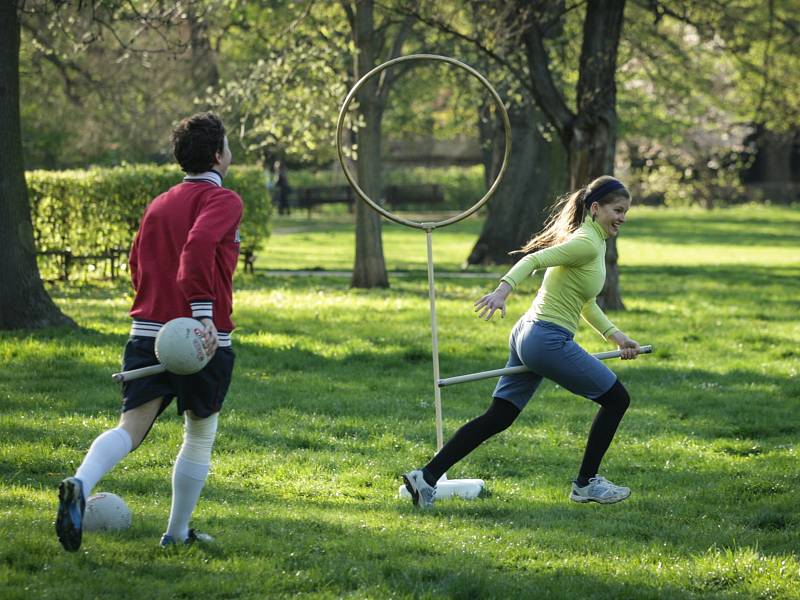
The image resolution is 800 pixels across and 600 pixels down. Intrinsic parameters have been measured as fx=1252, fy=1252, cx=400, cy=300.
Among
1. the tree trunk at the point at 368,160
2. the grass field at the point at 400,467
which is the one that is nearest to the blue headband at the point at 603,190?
the grass field at the point at 400,467

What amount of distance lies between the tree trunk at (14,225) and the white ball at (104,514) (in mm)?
6879

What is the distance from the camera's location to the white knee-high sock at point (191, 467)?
522cm

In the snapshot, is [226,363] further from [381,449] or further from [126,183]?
[126,183]

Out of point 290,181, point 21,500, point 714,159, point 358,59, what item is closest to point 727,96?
point 714,159

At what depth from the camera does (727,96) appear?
3809cm

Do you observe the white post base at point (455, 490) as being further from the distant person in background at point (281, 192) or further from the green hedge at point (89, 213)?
the distant person in background at point (281, 192)

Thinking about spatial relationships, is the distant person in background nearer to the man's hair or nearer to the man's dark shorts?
the man's hair

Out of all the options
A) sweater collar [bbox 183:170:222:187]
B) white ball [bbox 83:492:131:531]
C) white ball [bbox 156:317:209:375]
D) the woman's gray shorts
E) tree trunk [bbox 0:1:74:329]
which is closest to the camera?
white ball [bbox 156:317:209:375]

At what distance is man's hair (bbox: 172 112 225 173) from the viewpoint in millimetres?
5164

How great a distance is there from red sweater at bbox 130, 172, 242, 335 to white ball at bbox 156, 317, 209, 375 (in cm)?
11

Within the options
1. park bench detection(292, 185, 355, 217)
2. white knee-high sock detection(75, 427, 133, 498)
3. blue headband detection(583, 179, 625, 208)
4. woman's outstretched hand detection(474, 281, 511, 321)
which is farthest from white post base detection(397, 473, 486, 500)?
park bench detection(292, 185, 355, 217)

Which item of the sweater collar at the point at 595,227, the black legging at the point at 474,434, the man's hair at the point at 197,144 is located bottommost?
the black legging at the point at 474,434

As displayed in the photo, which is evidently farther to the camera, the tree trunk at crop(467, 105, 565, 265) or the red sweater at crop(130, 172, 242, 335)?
the tree trunk at crop(467, 105, 565, 265)

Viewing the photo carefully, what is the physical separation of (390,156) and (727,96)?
20593mm
